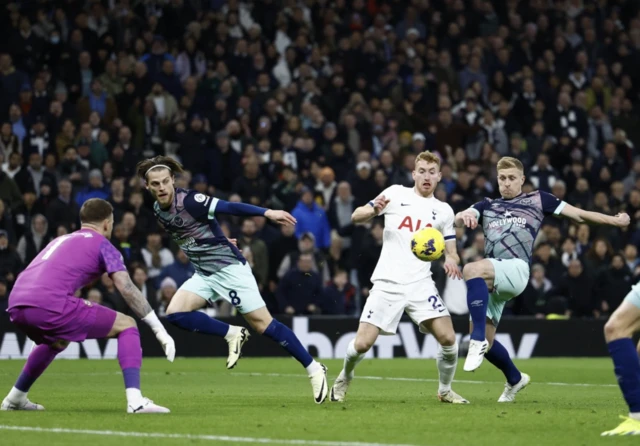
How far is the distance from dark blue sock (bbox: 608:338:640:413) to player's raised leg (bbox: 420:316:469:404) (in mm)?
2856

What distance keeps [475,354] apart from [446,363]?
452 millimetres

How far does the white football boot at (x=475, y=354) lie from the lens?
10.8 metres

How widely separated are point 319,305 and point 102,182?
14.4 ft

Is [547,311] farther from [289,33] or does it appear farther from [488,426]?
[488,426]

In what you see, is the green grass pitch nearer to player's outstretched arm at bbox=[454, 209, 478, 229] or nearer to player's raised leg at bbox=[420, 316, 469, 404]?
player's raised leg at bbox=[420, 316, 469, 404]

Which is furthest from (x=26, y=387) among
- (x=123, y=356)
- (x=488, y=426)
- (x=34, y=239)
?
(x=34, y=239)

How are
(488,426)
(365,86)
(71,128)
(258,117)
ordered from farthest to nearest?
(365,86) < (258,117) < (71,128) < (488,426)

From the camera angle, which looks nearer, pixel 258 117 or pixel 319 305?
pixel 319 305

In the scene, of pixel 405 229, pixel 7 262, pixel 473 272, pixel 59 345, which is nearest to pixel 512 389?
pixel 473 272

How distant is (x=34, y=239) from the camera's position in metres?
20.0

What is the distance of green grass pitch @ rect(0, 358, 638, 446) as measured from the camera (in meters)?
8.20

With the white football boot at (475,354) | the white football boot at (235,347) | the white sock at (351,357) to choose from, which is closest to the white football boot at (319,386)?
the white sock at (351,357)

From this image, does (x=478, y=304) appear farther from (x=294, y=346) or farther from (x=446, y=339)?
Answer: (x=294, y=346)

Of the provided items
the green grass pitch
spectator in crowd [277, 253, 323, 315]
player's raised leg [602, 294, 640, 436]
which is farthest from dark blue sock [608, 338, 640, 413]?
spectator in crowd [277, 253, 323, 315]
